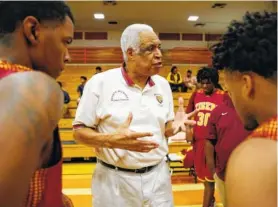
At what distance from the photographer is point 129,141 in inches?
82.0

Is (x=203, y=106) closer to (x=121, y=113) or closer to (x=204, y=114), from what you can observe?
(x=204, y=114)

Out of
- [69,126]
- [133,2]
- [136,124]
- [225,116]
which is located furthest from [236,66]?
[133,2]

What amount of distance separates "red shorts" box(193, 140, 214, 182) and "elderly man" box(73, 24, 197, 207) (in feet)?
5.93

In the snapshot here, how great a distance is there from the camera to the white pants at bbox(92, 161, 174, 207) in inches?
88.6

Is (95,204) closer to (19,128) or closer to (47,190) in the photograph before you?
(47,190)

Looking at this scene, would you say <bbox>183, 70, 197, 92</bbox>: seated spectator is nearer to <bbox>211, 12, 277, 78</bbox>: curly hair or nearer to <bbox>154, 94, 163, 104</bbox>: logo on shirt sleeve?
<bbox>154, 94, 163, 104</bbox>: logo on shirt sleeve

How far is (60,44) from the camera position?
114 centimetres

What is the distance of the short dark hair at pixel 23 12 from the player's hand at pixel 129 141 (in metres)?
1.05

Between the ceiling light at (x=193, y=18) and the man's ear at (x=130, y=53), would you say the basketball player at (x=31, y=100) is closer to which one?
the man's ear at (x=130, y=53)

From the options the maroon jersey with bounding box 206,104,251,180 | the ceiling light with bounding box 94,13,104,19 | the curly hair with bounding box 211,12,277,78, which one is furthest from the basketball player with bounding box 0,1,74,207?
the ceiling light with bounding box 94,13,104,19

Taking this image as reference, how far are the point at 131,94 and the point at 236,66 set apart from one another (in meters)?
1.26

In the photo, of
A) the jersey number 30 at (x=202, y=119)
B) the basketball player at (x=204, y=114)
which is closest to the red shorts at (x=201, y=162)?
the basketball player at (x=204, y=114)

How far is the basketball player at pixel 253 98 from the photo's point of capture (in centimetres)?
97

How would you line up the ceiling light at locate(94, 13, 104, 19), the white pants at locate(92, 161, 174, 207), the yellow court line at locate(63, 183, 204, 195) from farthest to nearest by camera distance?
the ceiling light at locate(94, 13, 104, 19)
the yellow court line at locate(63, 183, 204, 195)
the white pants at locate(92, 161, 174, 207)
